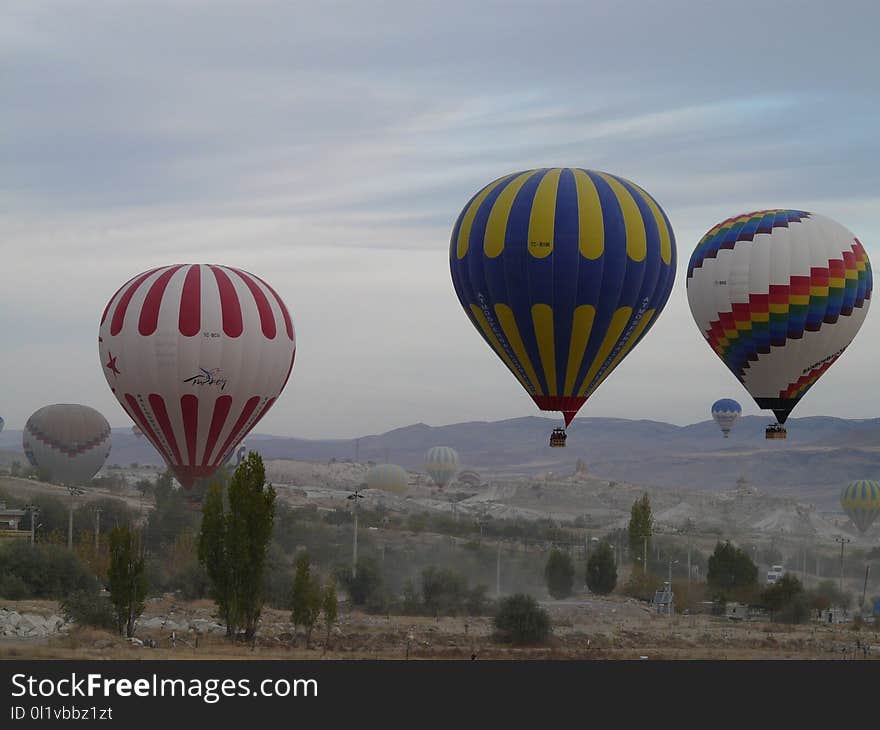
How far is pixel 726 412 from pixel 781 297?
7689 cm

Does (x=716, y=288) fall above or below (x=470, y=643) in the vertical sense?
above

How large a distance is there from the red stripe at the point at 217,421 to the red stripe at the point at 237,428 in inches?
19.6

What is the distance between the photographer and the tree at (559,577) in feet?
290

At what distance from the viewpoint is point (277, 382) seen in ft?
184

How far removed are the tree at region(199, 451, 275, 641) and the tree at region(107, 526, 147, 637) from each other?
2475 mm

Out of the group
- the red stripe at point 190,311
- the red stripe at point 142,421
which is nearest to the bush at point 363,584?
the red stripe at point 142,421

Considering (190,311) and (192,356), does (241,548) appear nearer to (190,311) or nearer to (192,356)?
(192,356)

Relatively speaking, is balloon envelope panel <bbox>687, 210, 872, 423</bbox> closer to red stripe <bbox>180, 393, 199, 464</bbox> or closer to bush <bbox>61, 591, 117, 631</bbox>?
red stripe <bbox>180, 393, 199, 464</bbox>

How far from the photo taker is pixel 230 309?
177 ft

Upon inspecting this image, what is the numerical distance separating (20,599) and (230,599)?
1449 cm

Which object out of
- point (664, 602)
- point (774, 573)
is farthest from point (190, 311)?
point (774, 573)

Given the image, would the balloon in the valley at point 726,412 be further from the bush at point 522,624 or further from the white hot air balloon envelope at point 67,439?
the bush at point 522,624
